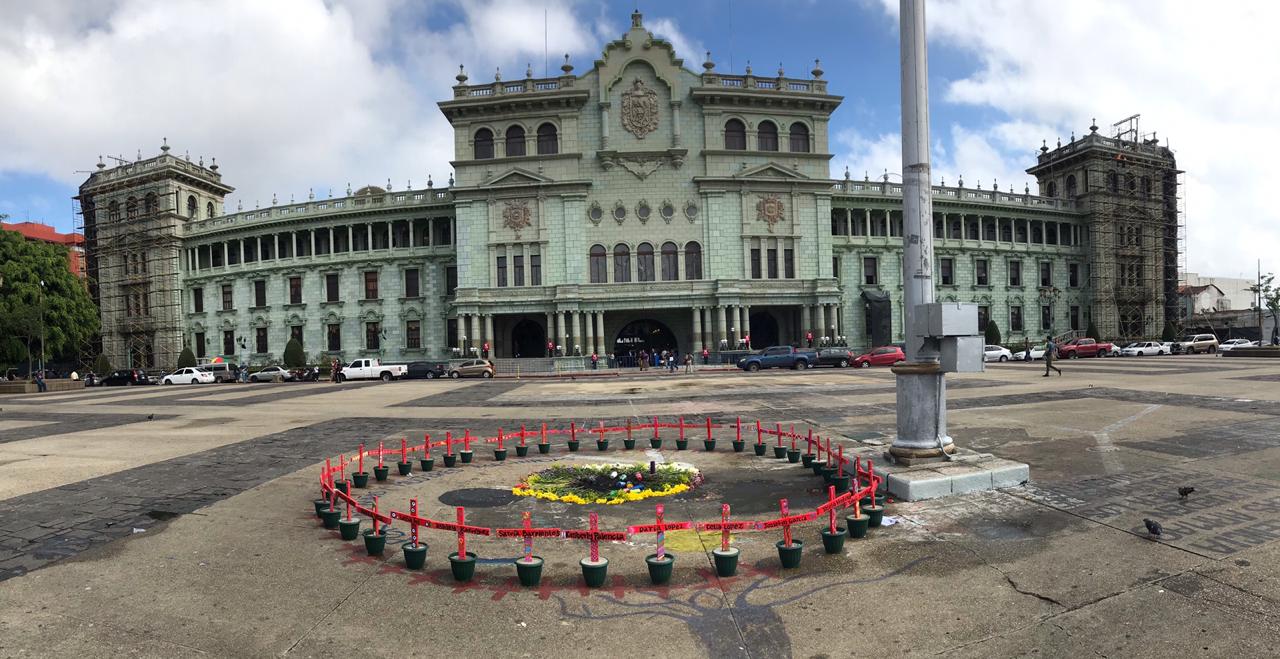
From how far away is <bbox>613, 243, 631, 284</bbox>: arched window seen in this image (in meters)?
50.6

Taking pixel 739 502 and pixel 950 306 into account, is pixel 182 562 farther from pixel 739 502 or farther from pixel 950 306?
pixel 950 306

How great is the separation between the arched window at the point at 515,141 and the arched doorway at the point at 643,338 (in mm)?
15681

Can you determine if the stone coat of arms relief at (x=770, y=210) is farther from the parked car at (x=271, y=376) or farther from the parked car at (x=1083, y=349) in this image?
the parked car at (x=271, y=376)

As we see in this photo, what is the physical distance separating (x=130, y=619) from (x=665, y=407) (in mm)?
15522

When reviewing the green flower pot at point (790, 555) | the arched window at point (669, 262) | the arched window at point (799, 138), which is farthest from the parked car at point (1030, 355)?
the green flower pot at point (790, 555)

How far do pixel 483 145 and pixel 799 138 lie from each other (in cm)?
2456

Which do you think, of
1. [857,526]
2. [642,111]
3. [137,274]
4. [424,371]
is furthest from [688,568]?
[137,274]


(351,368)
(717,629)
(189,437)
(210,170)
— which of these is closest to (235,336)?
(210,170)

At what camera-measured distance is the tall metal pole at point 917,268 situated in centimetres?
901

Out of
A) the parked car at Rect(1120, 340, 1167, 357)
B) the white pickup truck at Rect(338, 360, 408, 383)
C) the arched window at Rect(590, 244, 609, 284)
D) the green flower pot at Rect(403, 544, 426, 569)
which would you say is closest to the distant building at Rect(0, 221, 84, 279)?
the white pickup truck at Rect(338, 360, 408, 383)

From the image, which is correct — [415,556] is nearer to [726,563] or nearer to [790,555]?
[726,563]

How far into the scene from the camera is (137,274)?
2464 inches

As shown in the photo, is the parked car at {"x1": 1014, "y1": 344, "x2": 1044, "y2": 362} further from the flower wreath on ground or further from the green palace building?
the flower wreath on ground

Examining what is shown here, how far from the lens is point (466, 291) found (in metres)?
50.0
